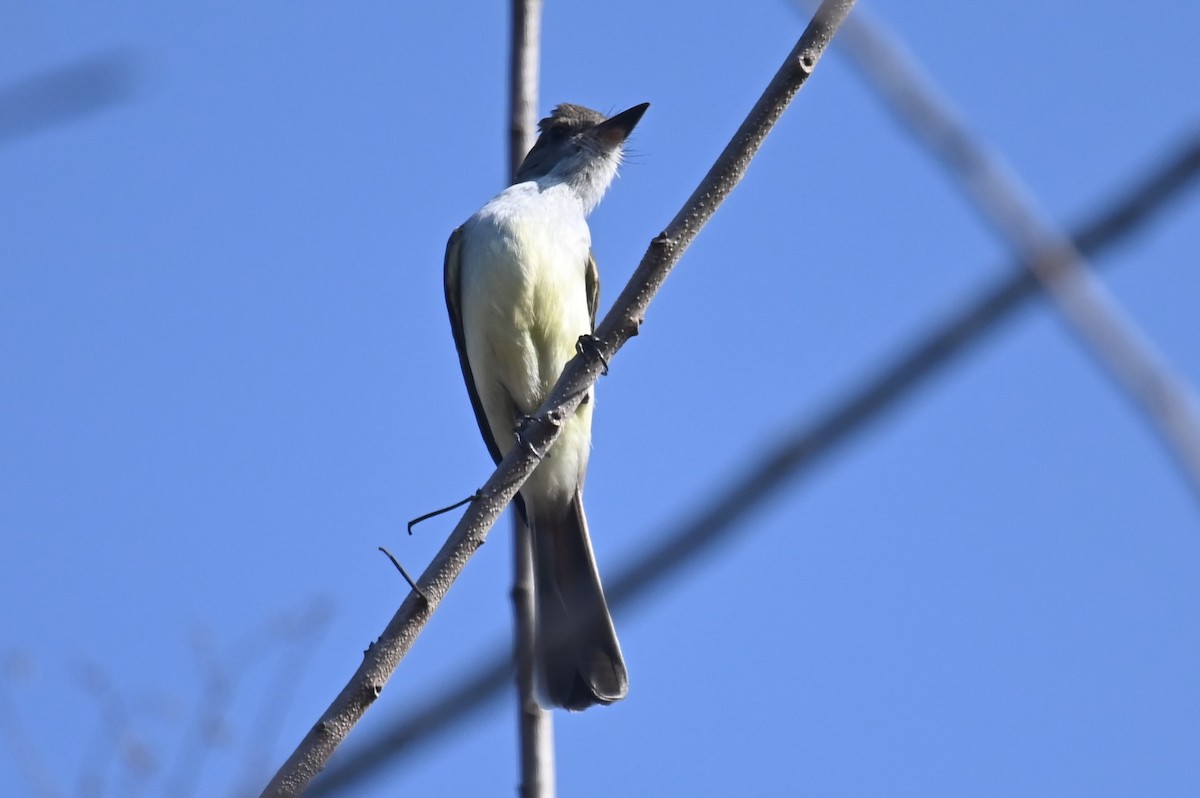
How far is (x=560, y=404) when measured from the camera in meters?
3.62

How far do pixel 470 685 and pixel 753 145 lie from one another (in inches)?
91.0

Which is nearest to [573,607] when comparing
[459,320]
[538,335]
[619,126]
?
[538,335]

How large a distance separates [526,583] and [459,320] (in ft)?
7.80

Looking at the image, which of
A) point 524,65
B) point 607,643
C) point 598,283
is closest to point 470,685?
point 524,65

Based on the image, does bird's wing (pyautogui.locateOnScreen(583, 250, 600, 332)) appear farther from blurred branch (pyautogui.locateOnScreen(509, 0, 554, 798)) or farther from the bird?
blurred branch (pyautogui.locateOnScreen(509, 0, 554, 798))

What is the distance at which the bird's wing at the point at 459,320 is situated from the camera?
6.42m

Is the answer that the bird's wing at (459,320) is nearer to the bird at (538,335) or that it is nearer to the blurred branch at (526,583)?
the bird at (538,335)

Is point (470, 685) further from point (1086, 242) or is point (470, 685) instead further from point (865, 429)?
point (1086, 242)

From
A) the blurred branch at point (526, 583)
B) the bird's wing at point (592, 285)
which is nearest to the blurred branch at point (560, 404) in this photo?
the blurred branch at point (526, 583)

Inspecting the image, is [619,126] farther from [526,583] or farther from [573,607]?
[526,583]

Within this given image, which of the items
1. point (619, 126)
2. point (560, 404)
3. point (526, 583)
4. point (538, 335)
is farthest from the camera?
point (619, 126)

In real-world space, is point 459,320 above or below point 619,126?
below

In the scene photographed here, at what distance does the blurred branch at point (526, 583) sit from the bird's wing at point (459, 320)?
1387 millimetres

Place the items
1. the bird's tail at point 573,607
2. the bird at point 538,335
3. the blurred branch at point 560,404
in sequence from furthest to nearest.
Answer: the bird at point 538,335 → the bird's tail at point 573,607 → the blurred branch at point 560,404
